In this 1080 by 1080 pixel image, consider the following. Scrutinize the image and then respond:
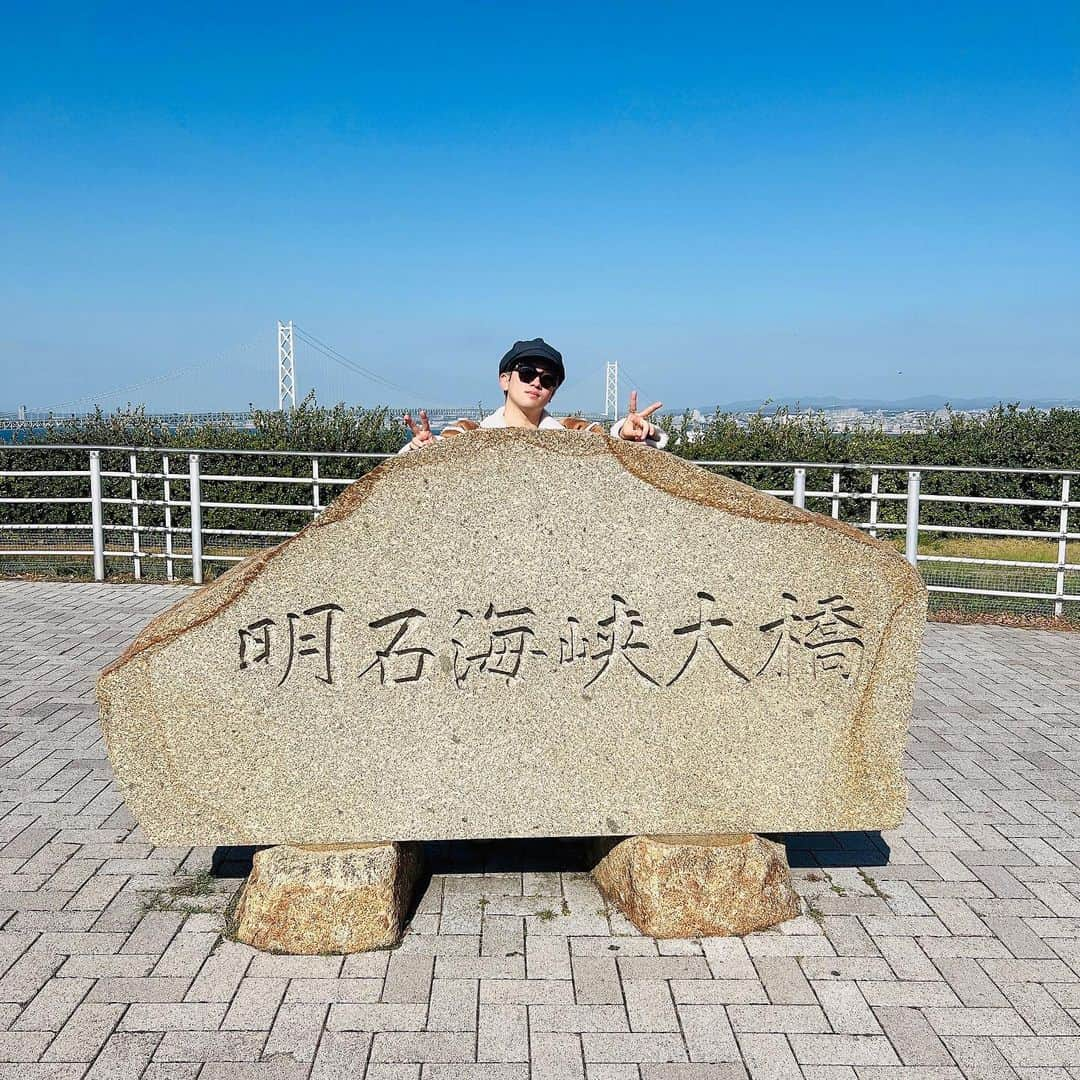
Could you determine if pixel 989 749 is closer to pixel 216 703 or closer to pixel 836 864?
pixel 836 864

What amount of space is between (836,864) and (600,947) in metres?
1.24

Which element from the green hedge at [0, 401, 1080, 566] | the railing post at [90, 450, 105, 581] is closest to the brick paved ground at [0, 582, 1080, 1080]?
the railing post at [90, 450, 105, 581]

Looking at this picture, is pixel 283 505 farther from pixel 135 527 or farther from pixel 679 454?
pixel 679 454

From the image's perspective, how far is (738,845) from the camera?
357 cm

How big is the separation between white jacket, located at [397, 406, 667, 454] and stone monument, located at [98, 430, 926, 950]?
21 centimetres

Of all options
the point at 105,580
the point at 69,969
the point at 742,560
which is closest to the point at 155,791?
the point at 69,969

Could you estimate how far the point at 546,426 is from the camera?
4055mm

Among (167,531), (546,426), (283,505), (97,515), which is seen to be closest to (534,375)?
(546,426)

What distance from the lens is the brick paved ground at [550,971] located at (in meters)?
2.84

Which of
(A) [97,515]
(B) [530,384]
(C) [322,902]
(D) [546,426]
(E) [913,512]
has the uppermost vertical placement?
(B) [530,384]

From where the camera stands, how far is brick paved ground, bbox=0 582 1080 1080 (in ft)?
9.31

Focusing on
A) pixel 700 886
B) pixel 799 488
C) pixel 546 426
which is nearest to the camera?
pixel 700 886

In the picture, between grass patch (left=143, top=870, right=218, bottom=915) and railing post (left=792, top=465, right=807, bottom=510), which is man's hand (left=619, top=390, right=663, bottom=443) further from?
railing post (left=792, top=465, right=807, bottom=510)

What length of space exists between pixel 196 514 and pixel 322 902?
746cm
